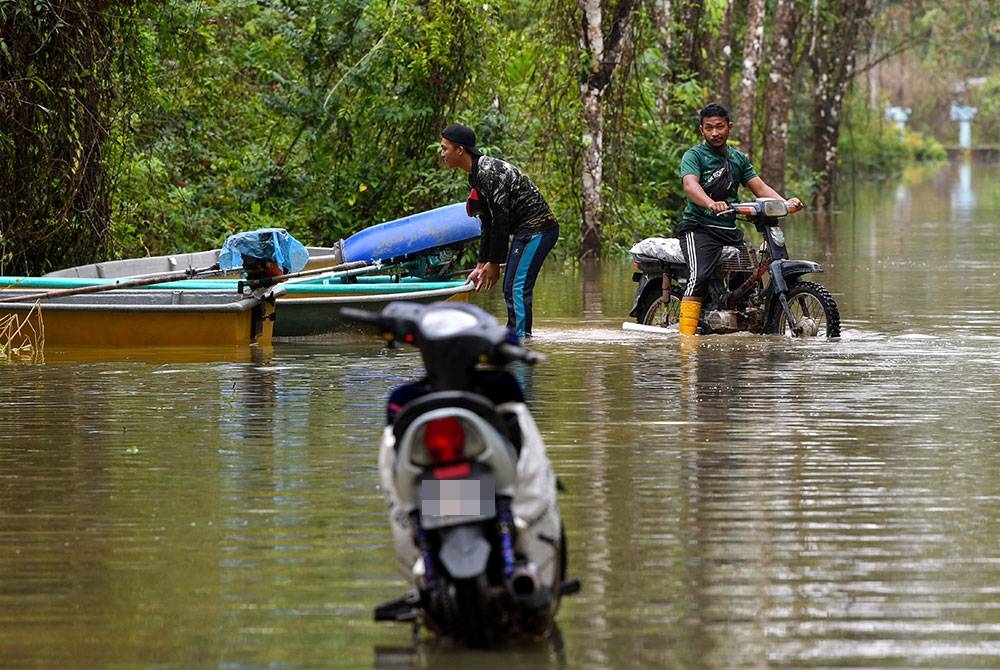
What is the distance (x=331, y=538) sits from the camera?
7.40 m

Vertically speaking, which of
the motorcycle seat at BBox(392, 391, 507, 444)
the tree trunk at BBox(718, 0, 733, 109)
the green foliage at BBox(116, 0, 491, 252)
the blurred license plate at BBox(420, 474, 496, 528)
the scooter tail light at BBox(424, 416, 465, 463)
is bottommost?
the blurred license plate at BBox(420, 474, 496, 528)

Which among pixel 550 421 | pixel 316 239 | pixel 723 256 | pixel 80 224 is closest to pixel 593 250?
pixel 316 239

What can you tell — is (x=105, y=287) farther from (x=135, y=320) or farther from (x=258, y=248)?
(x=258, y=248)

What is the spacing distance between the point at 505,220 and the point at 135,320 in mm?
2905

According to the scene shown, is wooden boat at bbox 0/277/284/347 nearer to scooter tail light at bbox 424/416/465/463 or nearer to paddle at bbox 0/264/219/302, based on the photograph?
paddle at bbox 0/264/219/302

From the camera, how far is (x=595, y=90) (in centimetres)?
2634

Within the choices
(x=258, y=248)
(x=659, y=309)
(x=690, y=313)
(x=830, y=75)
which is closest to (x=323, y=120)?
(x=659, y=309)

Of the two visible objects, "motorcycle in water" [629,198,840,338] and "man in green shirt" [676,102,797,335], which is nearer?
"motorcycle in water" [629,198,840,338]

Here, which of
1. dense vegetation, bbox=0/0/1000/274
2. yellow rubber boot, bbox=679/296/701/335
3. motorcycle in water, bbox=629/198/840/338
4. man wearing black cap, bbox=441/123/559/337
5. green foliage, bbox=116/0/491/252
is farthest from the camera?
green foliage, bbox=116/0/491/252

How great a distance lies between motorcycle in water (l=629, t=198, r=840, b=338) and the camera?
14594 mm

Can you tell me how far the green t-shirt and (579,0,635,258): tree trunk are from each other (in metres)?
11.0

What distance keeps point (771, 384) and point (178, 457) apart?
4211mm

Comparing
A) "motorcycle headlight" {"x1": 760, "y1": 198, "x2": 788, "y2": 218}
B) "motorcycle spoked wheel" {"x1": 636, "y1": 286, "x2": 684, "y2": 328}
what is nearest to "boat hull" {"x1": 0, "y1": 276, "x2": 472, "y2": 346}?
"motorcycle spoked wheel" {"x1": 636, "y1": 286, "x2": 684, "y2": 328}

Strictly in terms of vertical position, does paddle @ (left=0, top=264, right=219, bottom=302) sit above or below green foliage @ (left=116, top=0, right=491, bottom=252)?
below
